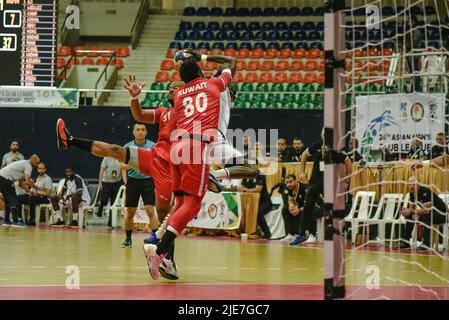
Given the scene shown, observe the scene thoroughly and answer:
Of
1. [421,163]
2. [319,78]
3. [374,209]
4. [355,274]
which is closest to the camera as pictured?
[355,274]

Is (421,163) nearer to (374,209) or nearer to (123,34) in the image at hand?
(374,209)

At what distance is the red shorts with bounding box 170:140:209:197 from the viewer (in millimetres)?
9453

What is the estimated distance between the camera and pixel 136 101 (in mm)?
9992

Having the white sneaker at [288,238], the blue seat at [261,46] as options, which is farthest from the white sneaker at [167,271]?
the blue seat at [261,46]

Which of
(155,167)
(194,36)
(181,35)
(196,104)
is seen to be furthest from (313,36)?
(196,104)

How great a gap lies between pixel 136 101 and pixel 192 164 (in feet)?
3.61

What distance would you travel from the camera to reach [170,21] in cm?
3347

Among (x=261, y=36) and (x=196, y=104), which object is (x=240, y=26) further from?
(x=196, y=104)

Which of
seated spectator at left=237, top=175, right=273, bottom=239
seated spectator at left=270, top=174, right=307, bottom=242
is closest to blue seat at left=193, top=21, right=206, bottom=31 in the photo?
seated spectator at left=237, top=175, right=273, bottom=239

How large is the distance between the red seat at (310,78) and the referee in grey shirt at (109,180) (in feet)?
27.1

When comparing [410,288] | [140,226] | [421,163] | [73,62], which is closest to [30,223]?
[140,226]

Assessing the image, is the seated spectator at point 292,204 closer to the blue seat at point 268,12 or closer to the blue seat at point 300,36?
the blue seat at point 300,36

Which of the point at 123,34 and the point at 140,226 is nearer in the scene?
the point at 140,226

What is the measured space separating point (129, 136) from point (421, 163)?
430 inches
